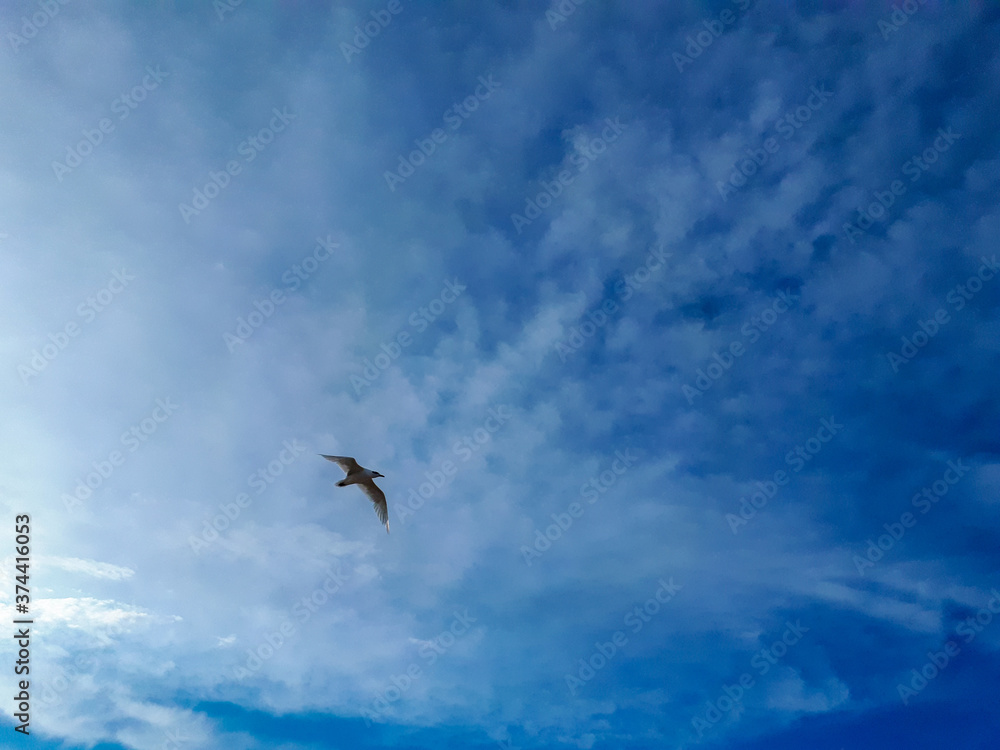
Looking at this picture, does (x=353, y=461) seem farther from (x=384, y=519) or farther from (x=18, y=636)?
(x=18, y=636)

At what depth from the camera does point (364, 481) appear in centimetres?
3136

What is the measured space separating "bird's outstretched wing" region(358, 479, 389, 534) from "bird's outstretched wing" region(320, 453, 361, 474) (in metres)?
1.11

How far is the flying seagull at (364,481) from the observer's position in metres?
30.4

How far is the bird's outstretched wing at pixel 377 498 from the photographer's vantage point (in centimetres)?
3148

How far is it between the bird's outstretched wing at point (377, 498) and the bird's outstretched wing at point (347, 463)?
3.64ft

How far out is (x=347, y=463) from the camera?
30.5m

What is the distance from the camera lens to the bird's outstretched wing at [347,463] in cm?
3002

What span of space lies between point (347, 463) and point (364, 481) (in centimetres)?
163

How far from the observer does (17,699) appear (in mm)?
26969

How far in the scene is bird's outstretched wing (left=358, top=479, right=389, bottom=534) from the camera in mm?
31484

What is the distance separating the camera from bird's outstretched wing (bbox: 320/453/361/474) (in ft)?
98.5

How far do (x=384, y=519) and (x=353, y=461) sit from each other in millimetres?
3878

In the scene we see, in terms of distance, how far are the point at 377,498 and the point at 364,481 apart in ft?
4.71

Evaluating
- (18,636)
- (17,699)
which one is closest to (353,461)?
(18,636)
